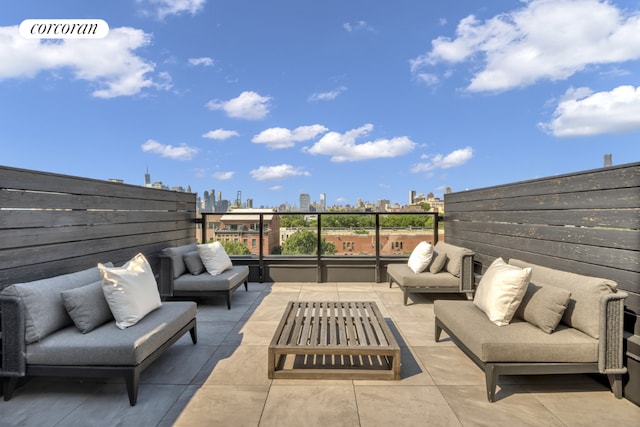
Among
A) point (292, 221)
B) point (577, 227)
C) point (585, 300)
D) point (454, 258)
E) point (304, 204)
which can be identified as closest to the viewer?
point (585, 300)

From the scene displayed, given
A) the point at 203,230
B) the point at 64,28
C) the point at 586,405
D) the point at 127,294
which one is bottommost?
the point at 586,405

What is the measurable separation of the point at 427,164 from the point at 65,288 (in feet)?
51.4

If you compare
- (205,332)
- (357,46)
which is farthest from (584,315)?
(357,46)

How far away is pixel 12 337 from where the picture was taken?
1.89 m

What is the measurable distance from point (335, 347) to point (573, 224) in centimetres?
234

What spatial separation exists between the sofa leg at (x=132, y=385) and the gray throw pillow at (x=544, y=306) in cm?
276

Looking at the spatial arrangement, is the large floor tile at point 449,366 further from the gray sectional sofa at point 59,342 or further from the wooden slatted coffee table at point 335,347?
the gray sectional sofa at point 59,342

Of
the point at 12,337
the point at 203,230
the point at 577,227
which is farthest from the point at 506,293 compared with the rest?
the point at 203,230

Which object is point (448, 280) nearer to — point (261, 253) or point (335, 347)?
point (335, 347)

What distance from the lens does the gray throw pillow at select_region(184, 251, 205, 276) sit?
4.27 meters

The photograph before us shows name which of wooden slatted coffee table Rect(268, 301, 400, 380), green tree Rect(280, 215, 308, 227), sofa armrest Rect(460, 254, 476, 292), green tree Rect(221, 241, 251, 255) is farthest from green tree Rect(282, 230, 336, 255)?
wooden slatted coffee table Rect(268, 301, 400, 380)

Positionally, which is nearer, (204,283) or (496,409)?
(496,409)

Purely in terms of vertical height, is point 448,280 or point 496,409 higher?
point 448,280

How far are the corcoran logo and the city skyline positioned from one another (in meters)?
0.06
